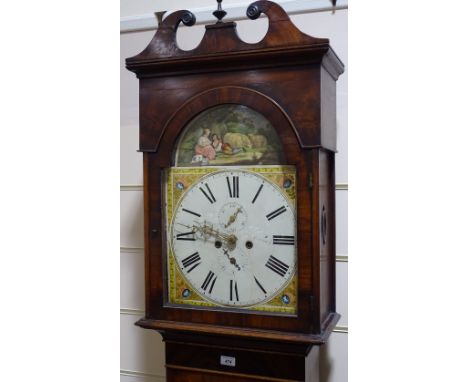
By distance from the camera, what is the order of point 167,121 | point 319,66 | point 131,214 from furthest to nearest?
point 131,214 < point 167,121 < point 319,66

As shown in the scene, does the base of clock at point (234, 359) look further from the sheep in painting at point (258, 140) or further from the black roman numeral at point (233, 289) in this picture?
the sheep in painting at point (258, 140)

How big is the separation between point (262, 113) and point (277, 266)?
0.36 m

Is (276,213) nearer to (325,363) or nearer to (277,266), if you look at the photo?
(277,266)

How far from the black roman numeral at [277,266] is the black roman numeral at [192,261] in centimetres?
18

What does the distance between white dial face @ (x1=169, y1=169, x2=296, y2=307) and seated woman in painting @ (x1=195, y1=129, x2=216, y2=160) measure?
0.05 metres

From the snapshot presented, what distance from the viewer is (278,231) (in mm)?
1266

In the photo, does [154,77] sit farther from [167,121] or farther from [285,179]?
[285,179]

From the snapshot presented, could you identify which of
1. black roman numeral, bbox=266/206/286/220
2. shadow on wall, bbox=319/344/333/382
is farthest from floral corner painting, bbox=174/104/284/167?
shadow on wall, bbox=319/344/333/382

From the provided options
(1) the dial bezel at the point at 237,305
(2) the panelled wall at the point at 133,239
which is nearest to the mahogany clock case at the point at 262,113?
(1) the dial bezel at the point at 237,305

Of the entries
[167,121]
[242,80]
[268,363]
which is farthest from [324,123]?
[268,363]

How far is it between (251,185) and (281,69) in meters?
0.28

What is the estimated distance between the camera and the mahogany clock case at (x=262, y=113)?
123cm

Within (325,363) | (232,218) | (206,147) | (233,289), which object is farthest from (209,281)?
(325,363)

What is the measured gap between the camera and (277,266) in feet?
4.16
